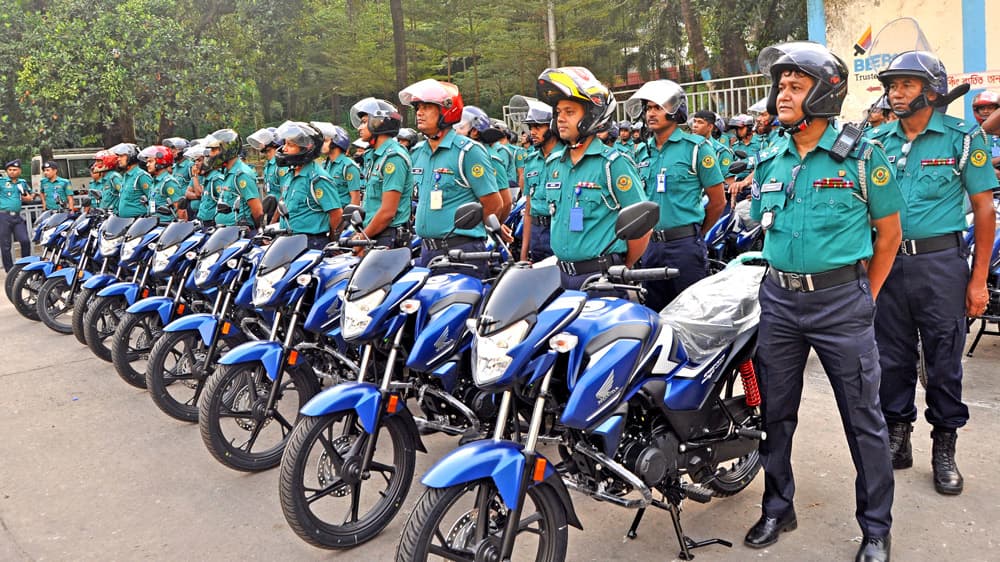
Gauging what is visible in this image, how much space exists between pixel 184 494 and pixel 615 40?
22.5m

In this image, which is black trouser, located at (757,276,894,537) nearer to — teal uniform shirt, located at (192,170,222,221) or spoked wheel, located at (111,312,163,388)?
spoked wheel, located at (111,312,163,388)

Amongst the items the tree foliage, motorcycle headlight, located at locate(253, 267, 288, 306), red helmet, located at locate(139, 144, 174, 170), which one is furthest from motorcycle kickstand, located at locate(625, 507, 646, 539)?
the tree foliage

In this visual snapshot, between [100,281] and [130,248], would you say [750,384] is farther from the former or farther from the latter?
[100,281]

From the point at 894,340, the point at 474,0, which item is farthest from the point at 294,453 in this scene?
the point at 474,0

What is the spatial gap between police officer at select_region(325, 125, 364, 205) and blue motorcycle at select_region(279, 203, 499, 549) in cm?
401

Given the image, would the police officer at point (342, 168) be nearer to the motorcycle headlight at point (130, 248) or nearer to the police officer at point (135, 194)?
the motorcycle headlight at point (130, 248)

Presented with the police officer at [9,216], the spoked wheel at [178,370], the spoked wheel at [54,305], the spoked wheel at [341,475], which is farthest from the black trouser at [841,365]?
the police officer at [9,216]

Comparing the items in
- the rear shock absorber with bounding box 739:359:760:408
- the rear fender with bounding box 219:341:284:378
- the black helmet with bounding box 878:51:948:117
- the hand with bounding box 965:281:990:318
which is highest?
the black helmet with bounding box 878:51:948:117

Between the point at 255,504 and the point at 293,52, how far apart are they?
68.5ft

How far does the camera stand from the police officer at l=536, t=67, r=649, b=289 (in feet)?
13.1

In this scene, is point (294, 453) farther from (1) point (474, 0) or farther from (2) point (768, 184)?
(1) point (474, 0)

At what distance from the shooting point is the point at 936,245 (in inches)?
147

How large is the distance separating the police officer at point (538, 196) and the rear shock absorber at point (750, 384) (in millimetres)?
1484

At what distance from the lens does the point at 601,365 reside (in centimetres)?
279
